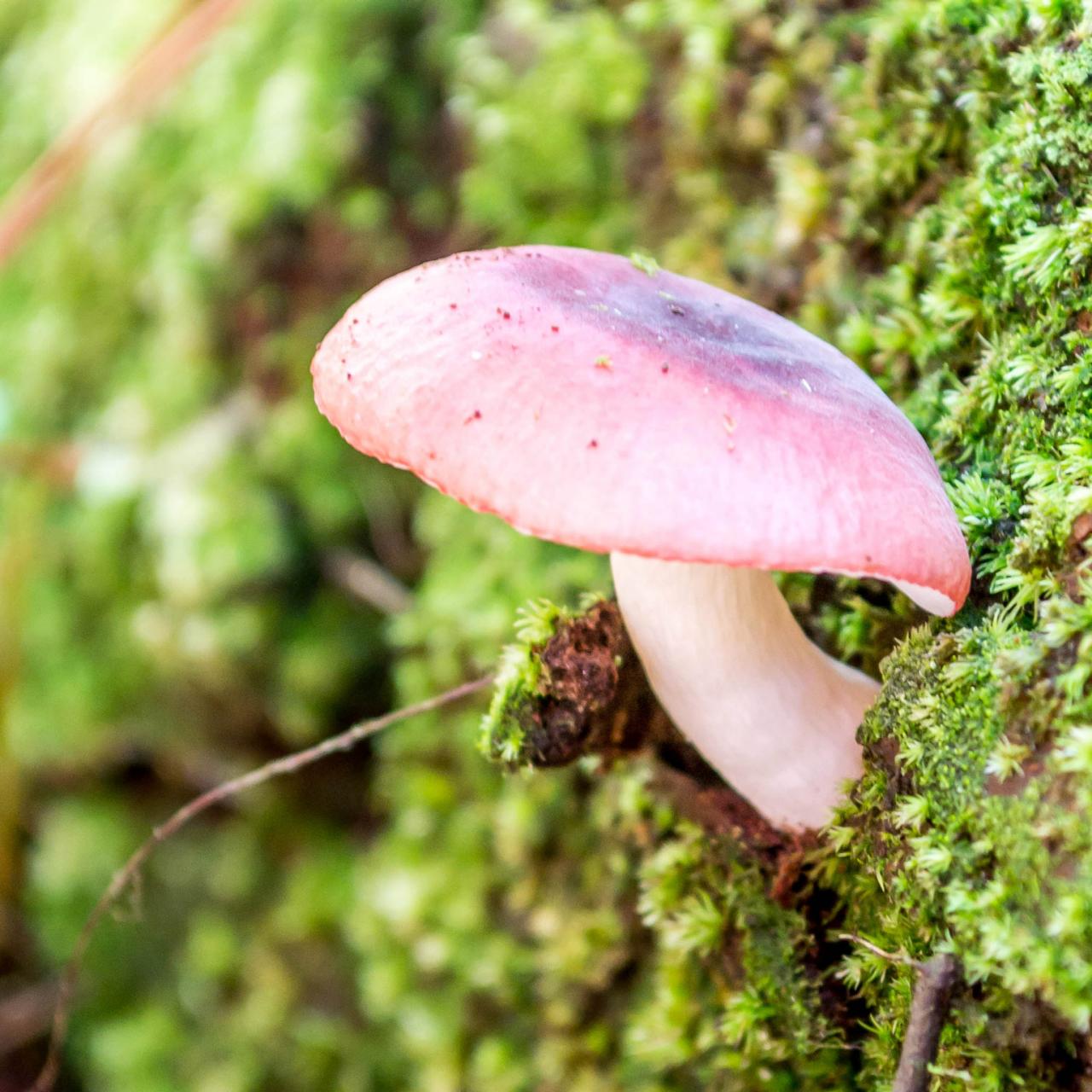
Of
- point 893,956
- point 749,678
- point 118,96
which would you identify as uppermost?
point 118,96

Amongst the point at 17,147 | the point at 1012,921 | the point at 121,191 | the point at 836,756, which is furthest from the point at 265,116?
the point at 1012,921

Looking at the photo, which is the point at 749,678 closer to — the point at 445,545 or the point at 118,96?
the point at 445,545

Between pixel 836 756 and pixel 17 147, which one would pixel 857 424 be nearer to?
pixel 836 756

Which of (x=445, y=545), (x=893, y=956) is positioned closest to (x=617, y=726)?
(x=893, y=956)

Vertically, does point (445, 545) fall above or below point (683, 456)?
below

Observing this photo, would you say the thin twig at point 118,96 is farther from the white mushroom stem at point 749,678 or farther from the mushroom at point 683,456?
the white mushroom stem at point 749,678

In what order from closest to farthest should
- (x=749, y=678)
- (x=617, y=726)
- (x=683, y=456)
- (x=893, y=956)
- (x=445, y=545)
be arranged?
(x=683, y=456), (x=893, y=956), (x=749, y=678), (x=617, y=726), (x=445, y=545)

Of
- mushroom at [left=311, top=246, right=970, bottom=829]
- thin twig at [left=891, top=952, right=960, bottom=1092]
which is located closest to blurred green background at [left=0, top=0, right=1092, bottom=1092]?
thin twig at [left=891, top=952, right=960, bottom=1092]
